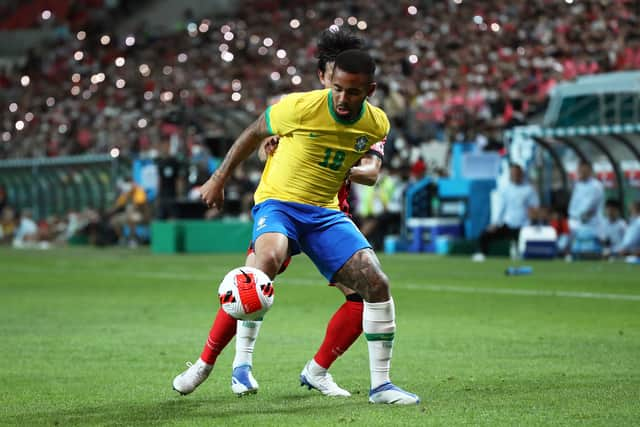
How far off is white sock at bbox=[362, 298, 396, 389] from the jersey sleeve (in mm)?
1138

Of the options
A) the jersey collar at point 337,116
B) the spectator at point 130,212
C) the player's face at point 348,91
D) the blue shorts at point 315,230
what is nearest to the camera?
the player's face at point 348,91

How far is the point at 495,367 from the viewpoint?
856 centimetres

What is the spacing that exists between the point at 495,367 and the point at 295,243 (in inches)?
87.3

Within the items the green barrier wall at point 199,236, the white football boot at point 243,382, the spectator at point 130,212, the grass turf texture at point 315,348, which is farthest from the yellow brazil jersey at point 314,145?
the spectator at point 130,212

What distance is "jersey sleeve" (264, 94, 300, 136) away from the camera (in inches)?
273

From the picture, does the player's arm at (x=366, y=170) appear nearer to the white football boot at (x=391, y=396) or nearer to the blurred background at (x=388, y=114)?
the white football boot at (x=391, y=396)

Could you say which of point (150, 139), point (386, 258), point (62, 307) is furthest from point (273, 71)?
point (62, 307)

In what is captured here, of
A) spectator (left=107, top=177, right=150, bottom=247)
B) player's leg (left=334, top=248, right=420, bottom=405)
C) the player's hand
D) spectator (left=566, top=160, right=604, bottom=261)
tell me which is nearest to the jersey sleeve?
the player's hand

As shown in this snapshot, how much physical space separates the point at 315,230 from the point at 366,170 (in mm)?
508

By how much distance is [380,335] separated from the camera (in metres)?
6.93

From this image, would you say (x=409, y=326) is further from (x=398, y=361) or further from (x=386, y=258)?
(x=386, y=258)

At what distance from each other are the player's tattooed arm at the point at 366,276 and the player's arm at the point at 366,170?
516 mm

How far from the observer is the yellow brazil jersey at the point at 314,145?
22.7ft

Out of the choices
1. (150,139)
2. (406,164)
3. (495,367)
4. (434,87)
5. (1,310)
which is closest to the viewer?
(495,367)
